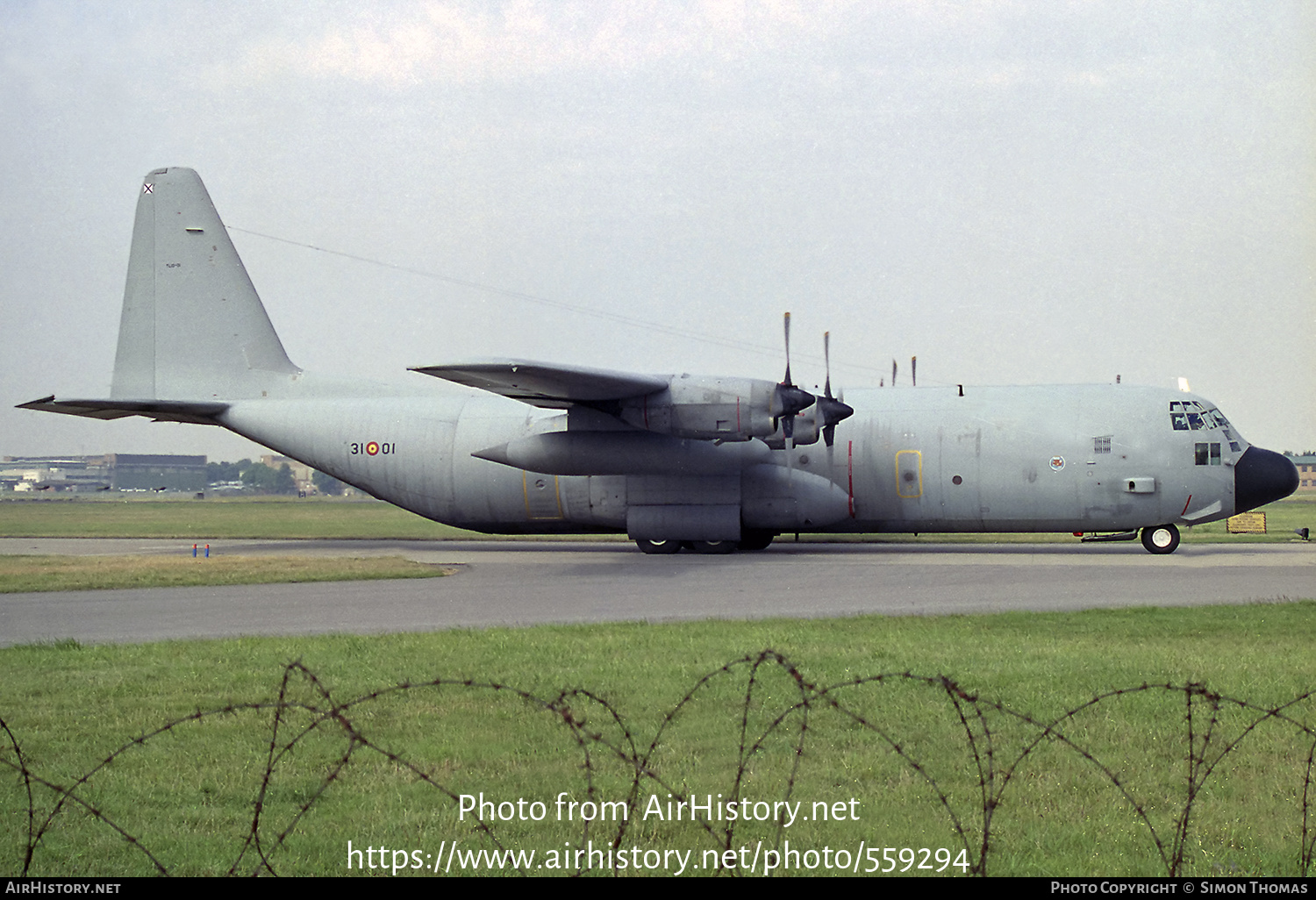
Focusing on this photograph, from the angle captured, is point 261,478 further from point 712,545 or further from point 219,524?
point 712,545

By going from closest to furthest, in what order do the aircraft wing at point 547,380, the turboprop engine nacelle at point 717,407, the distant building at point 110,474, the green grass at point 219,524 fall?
the aircraft wing at point 547,380
the turboprop engine nacelle at point 717,407
the green grass at point 219,524
the distant building at point 110,474

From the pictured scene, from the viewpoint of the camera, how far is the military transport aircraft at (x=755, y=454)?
2616cm

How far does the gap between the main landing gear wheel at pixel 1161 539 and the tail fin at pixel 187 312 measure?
24.7 m

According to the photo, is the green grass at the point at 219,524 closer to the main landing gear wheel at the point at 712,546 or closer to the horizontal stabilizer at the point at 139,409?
the horizontal stabilizer at the point at 139,409

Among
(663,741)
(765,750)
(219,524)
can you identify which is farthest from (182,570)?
(219,524)

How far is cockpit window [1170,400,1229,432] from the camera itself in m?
27.9

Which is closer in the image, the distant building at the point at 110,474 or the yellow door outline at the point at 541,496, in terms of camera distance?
the yellow door outline at the point at 541,496

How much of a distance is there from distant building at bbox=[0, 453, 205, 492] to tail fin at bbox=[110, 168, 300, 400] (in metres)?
87.0

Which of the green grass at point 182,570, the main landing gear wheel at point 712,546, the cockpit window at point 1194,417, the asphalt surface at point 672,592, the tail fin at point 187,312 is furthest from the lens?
the tail fin at point 187,312

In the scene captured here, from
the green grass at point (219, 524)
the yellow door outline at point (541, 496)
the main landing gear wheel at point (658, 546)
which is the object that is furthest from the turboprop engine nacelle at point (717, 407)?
the green grass at point (219, 524)

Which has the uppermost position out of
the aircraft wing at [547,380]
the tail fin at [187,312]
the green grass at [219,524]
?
the tail fin at [187,312]

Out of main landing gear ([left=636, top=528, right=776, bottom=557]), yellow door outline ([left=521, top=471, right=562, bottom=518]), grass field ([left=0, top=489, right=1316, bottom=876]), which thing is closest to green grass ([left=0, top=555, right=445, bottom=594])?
yellow door outline ([left=521, top=471, right=562, bottom=518])

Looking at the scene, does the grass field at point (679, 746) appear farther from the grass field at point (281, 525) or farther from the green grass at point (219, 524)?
the green grass at point (219, 524)

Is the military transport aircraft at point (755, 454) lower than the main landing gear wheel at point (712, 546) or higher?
higher
